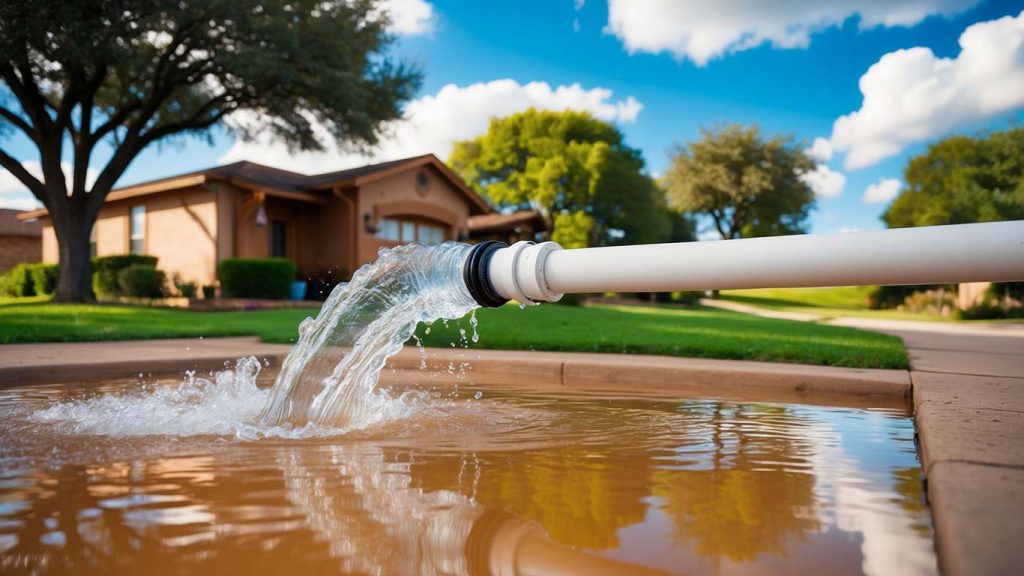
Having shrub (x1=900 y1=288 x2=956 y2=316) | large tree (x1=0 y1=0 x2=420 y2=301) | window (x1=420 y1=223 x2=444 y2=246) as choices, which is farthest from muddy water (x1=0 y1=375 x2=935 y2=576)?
shrub (x1=900 y1=288 x2=956 y2=316)

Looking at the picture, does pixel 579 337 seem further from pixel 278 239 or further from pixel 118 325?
pixel 278 239

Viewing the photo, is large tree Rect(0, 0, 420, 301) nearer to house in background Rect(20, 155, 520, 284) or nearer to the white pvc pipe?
house in background Rect(20, 155, 520, 284)

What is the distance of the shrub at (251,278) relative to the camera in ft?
56.0

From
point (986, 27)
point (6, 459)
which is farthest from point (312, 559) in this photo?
point (986, 27)

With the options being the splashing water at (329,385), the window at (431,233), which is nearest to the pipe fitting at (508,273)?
the splashing water at (329,385)

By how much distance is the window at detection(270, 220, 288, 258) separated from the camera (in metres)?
20.1

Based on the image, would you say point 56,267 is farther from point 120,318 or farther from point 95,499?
point 95,499

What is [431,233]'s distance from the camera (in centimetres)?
2383

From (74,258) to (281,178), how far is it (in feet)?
20.6

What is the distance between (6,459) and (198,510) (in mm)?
1188

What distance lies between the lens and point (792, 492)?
2195mm

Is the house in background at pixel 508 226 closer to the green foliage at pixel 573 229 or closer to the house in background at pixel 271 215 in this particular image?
the green foliage at pixel 573 229

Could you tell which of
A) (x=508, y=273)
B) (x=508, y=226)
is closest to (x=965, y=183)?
(x=508, y=226)

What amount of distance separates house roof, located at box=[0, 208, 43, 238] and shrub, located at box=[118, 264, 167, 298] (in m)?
16.0
